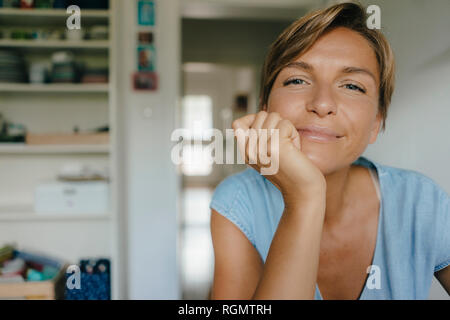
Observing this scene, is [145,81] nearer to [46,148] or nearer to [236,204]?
[46,148]

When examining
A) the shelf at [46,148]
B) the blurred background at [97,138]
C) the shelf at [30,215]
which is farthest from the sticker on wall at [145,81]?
the shelf at [30,215]

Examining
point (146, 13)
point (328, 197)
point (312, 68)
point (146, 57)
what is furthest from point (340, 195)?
point (146, 13)

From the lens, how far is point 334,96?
430 millimetres

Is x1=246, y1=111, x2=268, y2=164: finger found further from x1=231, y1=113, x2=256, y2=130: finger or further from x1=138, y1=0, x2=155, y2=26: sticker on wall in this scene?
x1=138, y1=0, x2=155, y2=26: sticker on wall

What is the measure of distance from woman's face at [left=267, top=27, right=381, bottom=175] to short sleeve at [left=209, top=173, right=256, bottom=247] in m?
0.17

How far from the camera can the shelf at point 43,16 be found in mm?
1364

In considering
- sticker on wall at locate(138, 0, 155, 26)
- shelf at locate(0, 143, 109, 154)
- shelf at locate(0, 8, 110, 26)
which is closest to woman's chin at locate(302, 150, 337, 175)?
shelf at locate(0, 143, 109, 154)

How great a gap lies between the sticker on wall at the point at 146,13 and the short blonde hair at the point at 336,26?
1.41 meters

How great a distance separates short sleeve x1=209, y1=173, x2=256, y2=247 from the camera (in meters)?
0.54

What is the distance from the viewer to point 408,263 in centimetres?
49

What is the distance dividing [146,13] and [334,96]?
1565mm

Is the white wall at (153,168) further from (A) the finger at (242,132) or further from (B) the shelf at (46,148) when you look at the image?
(A) the finger at (242,132)
